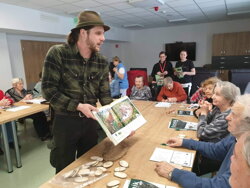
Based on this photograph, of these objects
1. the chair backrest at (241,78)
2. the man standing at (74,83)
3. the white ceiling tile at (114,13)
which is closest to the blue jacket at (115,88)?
the white ceiling tile at (114,13)

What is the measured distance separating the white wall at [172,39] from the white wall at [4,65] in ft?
17.5

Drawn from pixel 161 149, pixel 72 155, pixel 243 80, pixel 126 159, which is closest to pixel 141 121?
pixel 161 149

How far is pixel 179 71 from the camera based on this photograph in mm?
4055

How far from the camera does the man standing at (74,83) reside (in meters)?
1.25

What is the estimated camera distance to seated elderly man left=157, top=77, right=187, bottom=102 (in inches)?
130

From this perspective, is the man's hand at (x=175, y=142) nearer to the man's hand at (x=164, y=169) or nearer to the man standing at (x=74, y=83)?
the man's hand at (x=164, y=169)

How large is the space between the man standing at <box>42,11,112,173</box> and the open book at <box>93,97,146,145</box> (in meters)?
0.09

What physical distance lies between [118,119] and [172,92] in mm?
2225

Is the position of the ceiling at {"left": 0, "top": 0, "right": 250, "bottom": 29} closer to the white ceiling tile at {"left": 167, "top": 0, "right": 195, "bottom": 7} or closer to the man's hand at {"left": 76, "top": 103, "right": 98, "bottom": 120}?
the white ceiling tile at {"left": 167, "top": 0, "right": 195, "bottom": 7}

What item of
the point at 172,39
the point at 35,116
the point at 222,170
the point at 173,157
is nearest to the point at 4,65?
the point at 35,116

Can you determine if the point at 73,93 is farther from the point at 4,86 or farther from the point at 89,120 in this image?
the point at 4,86

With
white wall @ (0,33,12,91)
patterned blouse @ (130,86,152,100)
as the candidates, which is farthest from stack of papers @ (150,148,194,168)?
white wall @ (0,33,12,91)

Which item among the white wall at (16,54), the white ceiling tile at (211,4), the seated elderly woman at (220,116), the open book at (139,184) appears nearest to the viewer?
the open book at (139,184)

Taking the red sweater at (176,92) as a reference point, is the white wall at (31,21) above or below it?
above
